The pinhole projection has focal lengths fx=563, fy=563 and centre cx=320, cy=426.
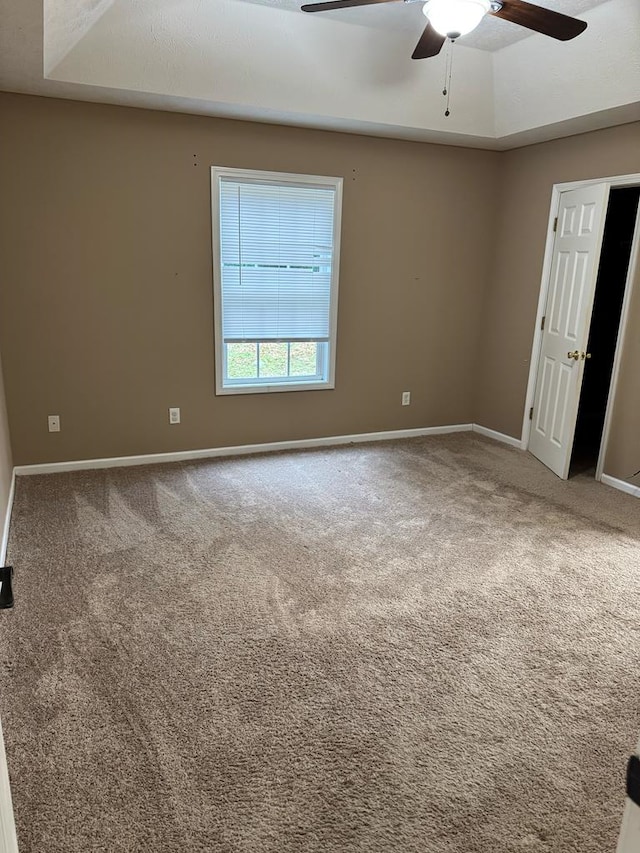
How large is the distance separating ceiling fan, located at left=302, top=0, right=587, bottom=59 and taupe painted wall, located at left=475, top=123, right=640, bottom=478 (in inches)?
67.1

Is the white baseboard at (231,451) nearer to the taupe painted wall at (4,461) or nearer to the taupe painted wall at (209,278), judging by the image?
the taupe painted wall at (209,278)

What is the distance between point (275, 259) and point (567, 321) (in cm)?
233

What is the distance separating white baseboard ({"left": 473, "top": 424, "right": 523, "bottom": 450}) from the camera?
5.08 m

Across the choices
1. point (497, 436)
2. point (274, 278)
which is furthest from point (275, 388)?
point (497, 436)

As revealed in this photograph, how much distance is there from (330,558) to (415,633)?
733mm

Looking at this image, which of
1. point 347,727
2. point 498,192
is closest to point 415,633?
point 347,727

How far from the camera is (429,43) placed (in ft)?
9.53

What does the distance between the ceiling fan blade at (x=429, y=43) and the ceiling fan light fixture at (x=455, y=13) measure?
390mm

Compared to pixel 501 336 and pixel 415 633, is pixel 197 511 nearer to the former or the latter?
pixel 415 633

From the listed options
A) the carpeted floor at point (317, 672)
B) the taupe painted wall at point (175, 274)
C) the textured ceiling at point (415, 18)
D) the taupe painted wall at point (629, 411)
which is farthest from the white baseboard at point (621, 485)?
the textured ceiling at point (415, 18)

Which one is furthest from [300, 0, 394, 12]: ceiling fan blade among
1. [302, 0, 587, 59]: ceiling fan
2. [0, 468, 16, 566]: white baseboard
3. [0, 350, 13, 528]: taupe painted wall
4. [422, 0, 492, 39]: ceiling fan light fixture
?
[0, 468, 16, 566]: white baseboard

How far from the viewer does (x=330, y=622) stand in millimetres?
2520

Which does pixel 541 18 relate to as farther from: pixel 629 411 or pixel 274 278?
pixel 629 411

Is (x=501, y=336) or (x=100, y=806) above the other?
(x=501, y=336)
